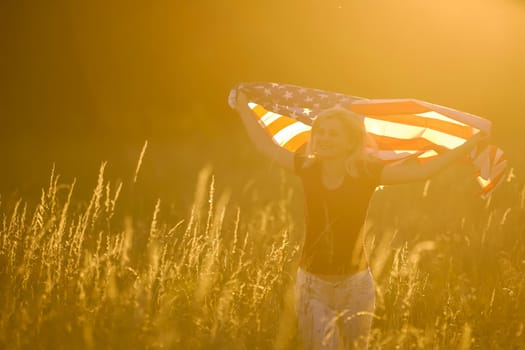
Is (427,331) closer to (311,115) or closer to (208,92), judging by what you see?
(311,115)

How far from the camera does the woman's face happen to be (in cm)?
376

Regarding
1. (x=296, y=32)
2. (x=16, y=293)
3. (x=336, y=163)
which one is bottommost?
(x=16, y=293)

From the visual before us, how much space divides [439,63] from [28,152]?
42.1ft

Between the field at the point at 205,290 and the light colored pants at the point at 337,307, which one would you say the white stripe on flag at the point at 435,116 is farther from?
the light colored pants at the point at 337,307

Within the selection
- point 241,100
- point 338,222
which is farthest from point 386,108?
point 338,222

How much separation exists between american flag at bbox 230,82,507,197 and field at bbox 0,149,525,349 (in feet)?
2.11

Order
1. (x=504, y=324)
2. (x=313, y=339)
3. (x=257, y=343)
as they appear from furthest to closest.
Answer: (x=504, y=324), (x=257, y=343), (x=313, y=339)

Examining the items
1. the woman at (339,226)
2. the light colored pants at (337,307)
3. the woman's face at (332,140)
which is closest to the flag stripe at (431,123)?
the woman at (339,226)

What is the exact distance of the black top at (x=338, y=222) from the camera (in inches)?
145

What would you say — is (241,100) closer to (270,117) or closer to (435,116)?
(270,117)

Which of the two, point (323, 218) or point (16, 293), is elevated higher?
point (323, 218)

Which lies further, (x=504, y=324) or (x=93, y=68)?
(x=93, y=68)

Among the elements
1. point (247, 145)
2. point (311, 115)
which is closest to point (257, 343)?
point (311, 115)

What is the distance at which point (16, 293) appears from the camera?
4000 mm
